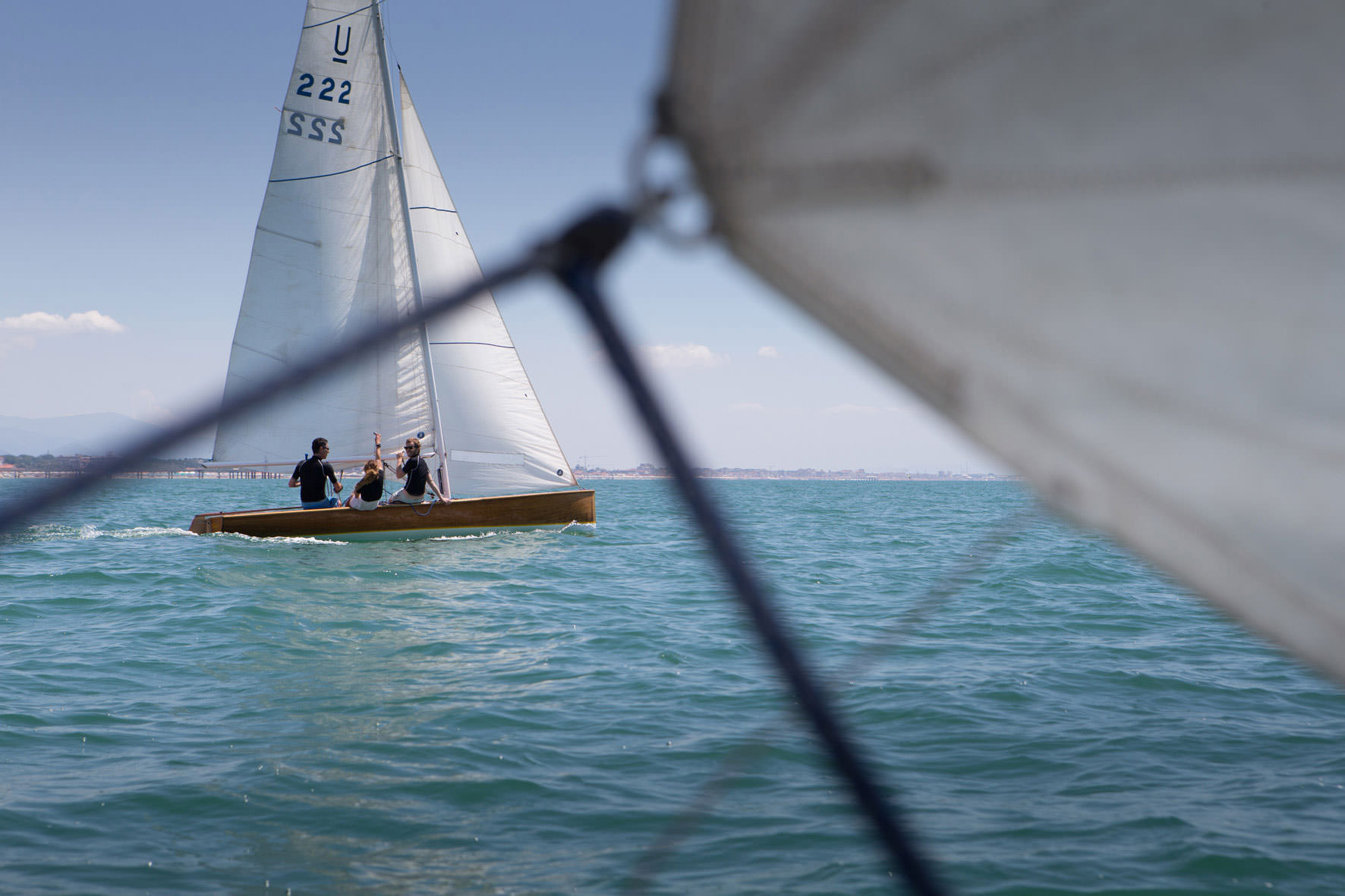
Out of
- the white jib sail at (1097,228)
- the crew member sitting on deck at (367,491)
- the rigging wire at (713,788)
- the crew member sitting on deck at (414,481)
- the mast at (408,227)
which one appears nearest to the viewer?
the white jib sail at (1097,228)

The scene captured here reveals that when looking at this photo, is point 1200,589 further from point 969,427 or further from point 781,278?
point 781,278

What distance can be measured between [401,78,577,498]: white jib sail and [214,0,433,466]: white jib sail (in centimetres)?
57

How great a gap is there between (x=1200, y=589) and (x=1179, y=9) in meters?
0.53

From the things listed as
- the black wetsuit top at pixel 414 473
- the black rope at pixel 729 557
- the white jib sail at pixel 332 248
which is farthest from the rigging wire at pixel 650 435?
the white jib sail at pixel 332 248

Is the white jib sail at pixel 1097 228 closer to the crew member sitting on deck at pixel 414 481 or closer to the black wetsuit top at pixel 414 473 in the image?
the crew member sitting on deck at pixel 414 481

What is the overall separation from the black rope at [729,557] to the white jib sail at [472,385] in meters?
13.7

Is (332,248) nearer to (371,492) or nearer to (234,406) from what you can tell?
(371,492)

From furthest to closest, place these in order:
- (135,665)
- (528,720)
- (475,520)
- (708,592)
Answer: (475,520)
(708,592)
(135,665)
(528,720)

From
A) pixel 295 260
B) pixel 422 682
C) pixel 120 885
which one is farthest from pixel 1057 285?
pixel 295 260

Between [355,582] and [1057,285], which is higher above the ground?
[1057,285]

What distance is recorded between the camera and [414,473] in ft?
40.6

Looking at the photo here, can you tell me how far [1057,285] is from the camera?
84 cm

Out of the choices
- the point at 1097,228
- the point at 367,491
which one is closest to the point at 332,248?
the point at 367,491

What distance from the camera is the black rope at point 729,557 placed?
2.82 ft
